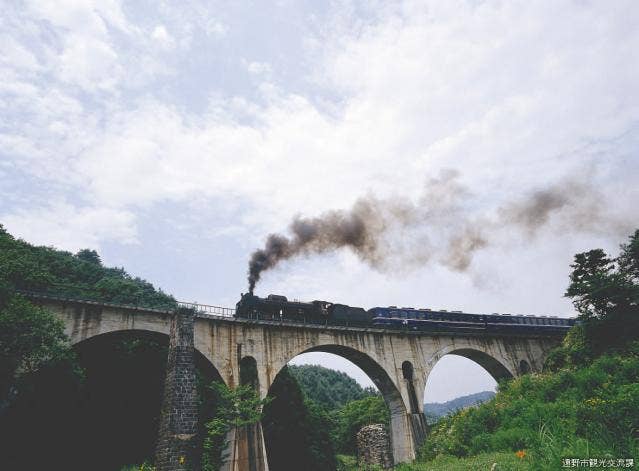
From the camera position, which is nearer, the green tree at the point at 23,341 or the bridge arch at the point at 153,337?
the green tree at the point at 23,341

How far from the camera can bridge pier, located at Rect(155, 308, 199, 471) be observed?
1642 cm

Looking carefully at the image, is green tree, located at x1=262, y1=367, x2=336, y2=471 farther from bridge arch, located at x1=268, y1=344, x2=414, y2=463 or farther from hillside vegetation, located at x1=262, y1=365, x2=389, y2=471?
bridge arch, located at x1=268, y1=344, x2=414, y2=463

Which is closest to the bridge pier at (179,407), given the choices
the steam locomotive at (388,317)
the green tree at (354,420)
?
the steam locomotive at (388,317)

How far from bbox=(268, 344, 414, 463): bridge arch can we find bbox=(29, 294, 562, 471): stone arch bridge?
2.8 inches

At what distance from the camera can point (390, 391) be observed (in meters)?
29.8

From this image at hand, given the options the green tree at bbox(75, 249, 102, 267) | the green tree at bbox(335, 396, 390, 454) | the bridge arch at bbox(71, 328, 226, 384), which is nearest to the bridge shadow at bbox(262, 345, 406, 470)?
the bridge arch at bbox(71, 328, 226, 384)

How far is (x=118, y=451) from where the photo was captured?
82.8ft

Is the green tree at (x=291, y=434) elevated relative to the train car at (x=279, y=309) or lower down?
lower down

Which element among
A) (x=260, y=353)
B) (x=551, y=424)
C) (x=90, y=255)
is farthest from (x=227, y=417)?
(x=90, y=255)

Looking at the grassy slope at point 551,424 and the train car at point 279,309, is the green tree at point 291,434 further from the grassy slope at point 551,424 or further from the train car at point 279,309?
the grassy slope at point 551,424

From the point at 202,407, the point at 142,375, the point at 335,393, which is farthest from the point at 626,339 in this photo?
the point at 335,393

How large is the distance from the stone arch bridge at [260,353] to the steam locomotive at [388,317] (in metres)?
0.91

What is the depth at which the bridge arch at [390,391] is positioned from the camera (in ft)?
91.6

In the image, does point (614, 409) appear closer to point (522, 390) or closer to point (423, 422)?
point (522, 390)
